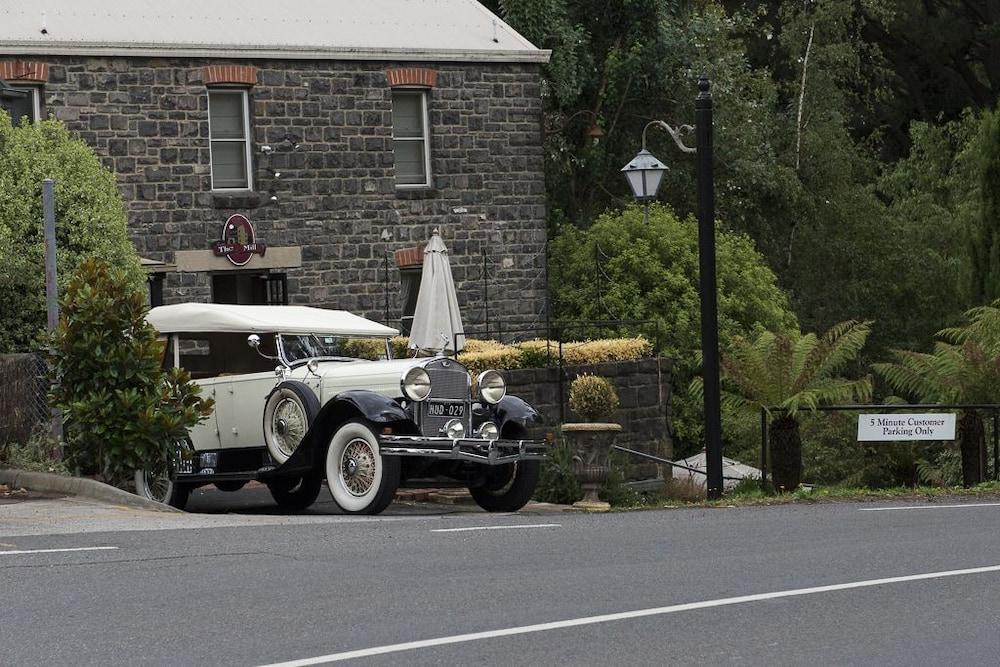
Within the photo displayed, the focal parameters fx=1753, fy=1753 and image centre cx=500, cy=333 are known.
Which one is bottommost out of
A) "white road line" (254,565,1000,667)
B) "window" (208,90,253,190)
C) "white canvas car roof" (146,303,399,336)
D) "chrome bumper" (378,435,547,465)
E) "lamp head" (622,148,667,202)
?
"white road line" (254,565,1000,667)

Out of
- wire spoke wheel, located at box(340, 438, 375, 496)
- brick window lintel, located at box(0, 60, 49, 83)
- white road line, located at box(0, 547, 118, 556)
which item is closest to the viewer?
white road line, located at box(0, 547, 118, 556)

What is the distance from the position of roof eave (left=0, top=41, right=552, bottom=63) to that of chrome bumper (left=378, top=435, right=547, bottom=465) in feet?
41.7

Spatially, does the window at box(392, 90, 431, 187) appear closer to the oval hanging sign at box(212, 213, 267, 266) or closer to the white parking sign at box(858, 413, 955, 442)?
the oval hanging sign at box(212, 213, 267, 266)

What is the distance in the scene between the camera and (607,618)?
29.4 ft

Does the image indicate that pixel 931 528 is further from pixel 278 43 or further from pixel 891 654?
pixel 278 43

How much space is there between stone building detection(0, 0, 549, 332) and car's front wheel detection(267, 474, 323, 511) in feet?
29.0

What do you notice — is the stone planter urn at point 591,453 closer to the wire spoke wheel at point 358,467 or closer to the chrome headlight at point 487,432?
the chrome headlight at point 487,432

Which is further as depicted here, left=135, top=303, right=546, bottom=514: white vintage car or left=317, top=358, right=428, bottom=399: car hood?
left=317, top=358, right=428, bottom=399: car hood

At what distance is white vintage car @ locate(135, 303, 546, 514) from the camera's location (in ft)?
53.3

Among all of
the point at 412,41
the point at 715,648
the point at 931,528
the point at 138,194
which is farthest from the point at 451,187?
the point at 715,648

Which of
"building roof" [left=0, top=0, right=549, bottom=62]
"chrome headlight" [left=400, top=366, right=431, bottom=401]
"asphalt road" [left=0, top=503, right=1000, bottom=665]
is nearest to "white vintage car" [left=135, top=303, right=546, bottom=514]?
"chrome headlight" [left=400, top=366, right=431, bottom=401]

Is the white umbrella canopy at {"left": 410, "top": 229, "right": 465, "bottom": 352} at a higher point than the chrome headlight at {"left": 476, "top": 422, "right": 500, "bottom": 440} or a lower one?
higher

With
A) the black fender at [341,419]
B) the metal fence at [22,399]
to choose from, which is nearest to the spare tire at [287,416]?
the black fender at [341,419]

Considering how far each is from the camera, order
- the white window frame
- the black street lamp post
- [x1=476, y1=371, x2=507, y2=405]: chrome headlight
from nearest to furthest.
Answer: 1. [x1=476, y1=371, x2=507, y2=405]: chrome headlight
2. the black street lamp post
3. the white window frame
